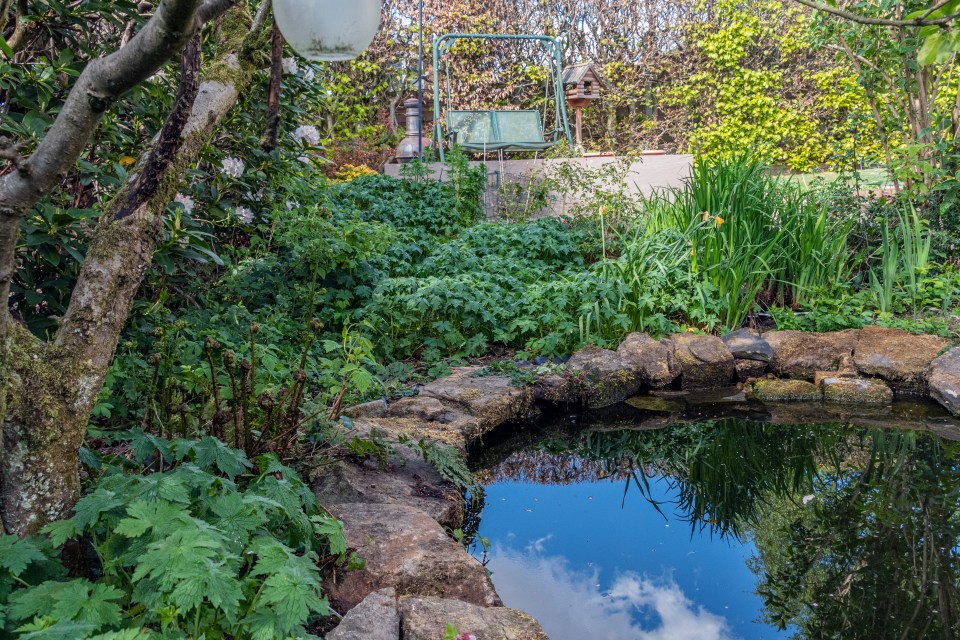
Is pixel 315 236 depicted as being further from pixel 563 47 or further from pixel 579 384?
pixel 563 47

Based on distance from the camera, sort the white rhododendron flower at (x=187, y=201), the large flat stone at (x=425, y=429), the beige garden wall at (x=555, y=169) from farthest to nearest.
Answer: the beige garden wall at (x=555, y=169)
the white rhododendron flower at (x=187, y=201)
the large flat stone at (x=425, y=429)

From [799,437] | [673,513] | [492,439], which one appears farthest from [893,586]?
[492,439]

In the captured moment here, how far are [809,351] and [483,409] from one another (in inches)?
79.3

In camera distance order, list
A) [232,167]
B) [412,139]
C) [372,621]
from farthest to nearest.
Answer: [412,139] < [232,167] < [372,621]

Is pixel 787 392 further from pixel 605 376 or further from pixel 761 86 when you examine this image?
pixel 761 86

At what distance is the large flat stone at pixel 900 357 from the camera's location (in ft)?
13.3

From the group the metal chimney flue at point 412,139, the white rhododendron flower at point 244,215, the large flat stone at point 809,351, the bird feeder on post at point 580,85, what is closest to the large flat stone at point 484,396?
the white rhododendron flower at point 244,215

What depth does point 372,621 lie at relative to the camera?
1.63m

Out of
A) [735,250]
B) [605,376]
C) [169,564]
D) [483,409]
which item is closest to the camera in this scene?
[169,564]

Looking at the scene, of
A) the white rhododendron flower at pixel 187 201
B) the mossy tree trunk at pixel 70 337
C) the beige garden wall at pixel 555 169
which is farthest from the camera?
the beige garden wall at pixel 555 169

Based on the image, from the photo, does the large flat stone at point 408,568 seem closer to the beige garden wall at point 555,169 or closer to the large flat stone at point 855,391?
the large flat stone at point 855,391

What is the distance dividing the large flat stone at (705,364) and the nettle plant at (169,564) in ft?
9.23

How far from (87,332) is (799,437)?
3013 mm

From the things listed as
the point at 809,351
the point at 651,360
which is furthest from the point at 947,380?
the point at 651,360
